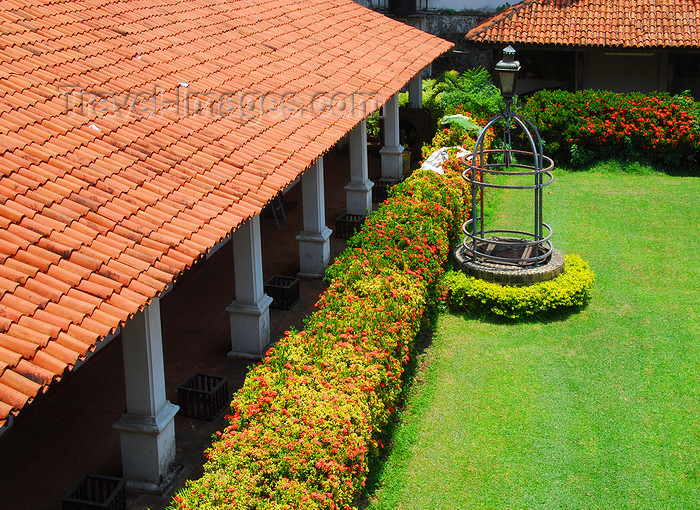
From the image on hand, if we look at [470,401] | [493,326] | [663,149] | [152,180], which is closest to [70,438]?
[152,180]

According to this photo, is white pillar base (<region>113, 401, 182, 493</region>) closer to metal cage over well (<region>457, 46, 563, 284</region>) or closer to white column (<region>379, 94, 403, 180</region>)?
metal cage over well (<region>457, 46, 563, 284</region>)

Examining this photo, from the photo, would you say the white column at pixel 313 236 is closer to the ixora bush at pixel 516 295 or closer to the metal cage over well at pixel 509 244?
the ixora bush at pixel 516 295

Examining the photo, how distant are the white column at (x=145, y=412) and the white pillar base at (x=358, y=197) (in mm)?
9019

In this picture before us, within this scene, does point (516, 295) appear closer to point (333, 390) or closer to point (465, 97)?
point (333, 390)

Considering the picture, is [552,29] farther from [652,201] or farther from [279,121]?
[279,121]

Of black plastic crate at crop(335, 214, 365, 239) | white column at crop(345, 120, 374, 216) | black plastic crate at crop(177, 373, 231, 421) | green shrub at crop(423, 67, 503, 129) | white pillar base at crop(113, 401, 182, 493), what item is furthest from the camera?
green shrub at crop(423, 67, 503, 129)

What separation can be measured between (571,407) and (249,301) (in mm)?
4609

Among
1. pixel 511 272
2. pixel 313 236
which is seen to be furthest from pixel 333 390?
pixel 511 272

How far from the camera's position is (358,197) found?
57.6 ft

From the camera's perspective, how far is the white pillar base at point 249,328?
11.9 m

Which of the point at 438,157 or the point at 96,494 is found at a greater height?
the point at 438,157

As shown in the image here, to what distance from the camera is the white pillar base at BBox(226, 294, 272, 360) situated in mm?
11859

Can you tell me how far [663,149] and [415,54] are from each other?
24.1 ft

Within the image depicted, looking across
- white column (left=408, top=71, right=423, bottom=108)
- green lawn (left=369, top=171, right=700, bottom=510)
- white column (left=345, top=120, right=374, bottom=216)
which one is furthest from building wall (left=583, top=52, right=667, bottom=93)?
white column (left=345, top=120, right=374, bottom=216)
